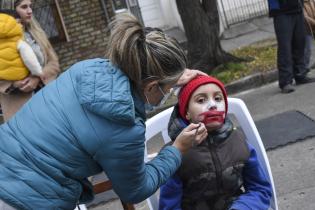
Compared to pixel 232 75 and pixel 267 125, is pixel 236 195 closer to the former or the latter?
pixel 267 125

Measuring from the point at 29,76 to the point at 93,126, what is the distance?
2338 mm

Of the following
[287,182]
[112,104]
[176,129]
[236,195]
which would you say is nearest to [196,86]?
[176,129]

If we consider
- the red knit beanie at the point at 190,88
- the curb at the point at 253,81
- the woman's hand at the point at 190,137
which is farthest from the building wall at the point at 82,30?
the woman's hand at the point at 190,137

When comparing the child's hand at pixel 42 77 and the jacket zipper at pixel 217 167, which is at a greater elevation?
the child's hand at pixel 42 77

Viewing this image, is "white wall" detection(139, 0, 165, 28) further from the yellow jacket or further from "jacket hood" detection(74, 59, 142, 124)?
"jacket hood" detection(74, 59, 142, 124)

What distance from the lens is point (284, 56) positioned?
22.1 feet

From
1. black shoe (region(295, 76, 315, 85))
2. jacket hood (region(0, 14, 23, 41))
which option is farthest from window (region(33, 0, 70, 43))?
jacket hood (region(0, 14, 23, 41))

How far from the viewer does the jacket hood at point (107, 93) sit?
81.9 inches

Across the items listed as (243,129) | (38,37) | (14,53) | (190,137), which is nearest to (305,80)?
(38,37)

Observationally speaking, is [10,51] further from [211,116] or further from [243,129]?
[211,116]

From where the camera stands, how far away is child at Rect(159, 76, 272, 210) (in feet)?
8.99

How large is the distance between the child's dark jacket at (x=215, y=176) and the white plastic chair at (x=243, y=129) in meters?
0.18

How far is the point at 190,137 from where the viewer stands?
2.49 m

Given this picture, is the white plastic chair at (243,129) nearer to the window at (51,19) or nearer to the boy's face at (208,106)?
the boy's face at (208,106)
